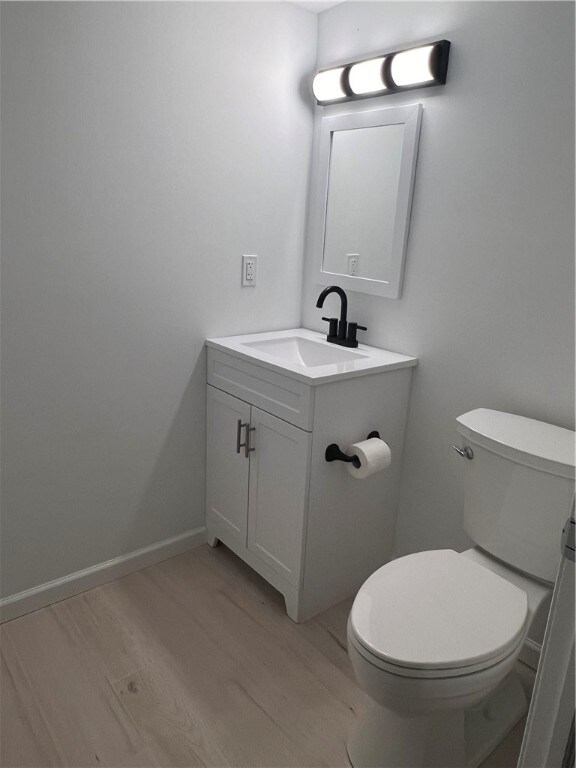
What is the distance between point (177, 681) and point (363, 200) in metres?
1.74

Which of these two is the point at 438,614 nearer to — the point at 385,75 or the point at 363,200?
the point at 363,200

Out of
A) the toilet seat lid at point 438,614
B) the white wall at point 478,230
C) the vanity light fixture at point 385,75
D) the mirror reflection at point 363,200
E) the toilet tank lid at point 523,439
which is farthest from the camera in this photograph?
the mirror reflection at point 363,200

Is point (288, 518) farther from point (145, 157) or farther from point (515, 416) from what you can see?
point (145, 157)

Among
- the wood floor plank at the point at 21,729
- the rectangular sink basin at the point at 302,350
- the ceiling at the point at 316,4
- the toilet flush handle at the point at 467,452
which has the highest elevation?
the ceiling at the point at 316,4

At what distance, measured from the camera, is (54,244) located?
64.7 inches

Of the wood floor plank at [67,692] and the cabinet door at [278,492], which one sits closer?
the wood floor plank at [67,692]

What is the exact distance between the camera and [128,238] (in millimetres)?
1790

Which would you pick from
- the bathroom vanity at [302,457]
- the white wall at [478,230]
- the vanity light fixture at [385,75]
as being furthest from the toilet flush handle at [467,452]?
the vanity light fixture at [385,75]

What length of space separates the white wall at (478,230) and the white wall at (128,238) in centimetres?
42

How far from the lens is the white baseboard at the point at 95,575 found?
5.98 feet

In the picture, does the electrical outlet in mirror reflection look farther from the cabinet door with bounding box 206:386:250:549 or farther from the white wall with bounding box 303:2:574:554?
the cabinet door with bounding box 206:386:250:549

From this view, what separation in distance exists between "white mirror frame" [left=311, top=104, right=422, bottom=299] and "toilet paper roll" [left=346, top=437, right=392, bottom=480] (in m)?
0.56

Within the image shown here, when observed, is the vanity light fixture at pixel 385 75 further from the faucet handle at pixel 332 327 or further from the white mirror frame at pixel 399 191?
the faucet handle at pixel 332 327

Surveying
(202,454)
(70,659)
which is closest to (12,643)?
(70,659)
